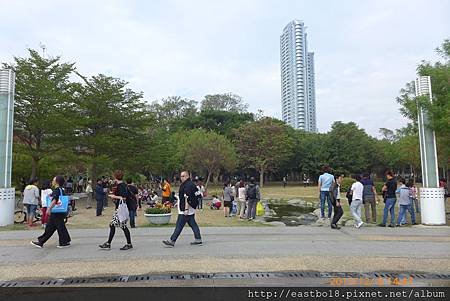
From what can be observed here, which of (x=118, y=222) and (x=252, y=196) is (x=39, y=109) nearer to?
(x=252, y=196)

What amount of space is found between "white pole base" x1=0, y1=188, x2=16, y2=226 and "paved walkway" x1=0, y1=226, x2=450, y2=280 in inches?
62.6

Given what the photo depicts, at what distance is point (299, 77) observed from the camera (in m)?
77.0

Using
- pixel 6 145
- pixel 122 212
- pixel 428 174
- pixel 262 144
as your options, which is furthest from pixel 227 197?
pixel 262 144

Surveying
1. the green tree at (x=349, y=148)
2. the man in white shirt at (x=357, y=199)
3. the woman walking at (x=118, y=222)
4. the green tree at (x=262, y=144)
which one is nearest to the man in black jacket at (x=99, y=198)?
the woman walking at (x=118, y=222)

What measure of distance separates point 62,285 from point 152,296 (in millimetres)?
1569

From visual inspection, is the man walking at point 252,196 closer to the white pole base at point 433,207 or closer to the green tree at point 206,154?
the white pole base at point 433,207

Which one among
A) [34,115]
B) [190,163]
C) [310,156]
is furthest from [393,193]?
[310,156]

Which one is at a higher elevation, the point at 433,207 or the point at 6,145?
the point at 6,145

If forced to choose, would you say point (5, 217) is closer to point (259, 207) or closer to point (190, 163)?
point (259, 207)

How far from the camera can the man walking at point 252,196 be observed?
1390 cm

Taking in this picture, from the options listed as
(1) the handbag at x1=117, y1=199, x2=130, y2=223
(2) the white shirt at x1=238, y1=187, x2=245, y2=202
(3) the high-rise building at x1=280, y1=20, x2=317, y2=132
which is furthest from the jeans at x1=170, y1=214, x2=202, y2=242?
(3) the high-rise building at x1=280, y1=20, x2=317, y2=132

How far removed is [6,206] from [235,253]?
8661 mm

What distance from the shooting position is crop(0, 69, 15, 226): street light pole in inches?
482

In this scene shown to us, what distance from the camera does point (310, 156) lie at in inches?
2124
